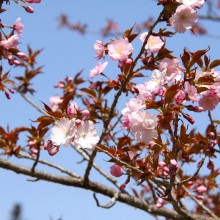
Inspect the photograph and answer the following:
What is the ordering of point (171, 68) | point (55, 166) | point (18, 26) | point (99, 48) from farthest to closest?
point (55, 166) → point (18, 26) → point (99, 48) → point (171, 68)

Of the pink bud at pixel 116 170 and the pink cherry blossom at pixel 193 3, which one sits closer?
the pink cherry blossom at pixel 193 3

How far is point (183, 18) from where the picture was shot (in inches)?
90.7

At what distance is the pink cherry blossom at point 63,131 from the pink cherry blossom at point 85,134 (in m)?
0.03

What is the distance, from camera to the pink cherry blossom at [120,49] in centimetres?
241

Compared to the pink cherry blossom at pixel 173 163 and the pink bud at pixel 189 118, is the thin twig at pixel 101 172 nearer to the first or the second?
the pink cherry blossom at pixel 173 163

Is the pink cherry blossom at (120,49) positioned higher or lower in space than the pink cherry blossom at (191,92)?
higher

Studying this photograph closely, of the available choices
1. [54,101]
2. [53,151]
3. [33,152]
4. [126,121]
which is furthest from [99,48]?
[54,101]

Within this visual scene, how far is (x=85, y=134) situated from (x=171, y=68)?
0.61m

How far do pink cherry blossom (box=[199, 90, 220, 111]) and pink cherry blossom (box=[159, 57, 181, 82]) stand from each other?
0.17m

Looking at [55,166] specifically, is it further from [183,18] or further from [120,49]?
[183,18]

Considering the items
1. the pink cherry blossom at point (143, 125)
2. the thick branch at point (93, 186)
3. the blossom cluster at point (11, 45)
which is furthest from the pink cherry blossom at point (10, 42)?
the pink cherry blossom at point (143, 125)

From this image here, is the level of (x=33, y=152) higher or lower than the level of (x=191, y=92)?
lower

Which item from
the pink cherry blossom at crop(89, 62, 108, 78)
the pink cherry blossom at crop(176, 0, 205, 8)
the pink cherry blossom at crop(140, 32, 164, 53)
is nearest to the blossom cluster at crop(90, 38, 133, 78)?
the pink cherry blossom at crop(140, 32, 164, 53)

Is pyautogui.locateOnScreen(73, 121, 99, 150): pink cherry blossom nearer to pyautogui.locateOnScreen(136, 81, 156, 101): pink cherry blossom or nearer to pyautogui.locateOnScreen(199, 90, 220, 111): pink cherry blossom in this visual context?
pyautogui.locateOnScreen(136, 81, 156, 101): pink cherry blossom
